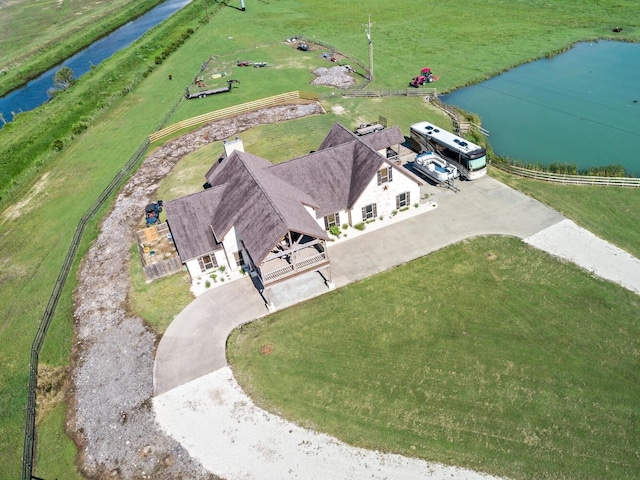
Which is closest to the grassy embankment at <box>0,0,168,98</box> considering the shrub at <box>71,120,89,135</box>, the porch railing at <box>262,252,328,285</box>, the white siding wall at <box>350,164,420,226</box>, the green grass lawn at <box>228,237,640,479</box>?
the shrub at <box>71,120,89,135</box>

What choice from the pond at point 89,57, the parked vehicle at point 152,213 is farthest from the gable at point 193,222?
the pond at point 89,57

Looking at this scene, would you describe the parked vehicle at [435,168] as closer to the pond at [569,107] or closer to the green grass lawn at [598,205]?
the green grass lawn at [598,205]

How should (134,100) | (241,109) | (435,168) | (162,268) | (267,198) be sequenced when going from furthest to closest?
1. (134,100)
2. (241,109)
3. (435,168)
4. (162,268)
5. (267,198)

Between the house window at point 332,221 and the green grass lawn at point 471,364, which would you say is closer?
the green grass lawn at point 471,364

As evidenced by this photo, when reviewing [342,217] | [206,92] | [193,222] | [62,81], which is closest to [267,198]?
[193,222]

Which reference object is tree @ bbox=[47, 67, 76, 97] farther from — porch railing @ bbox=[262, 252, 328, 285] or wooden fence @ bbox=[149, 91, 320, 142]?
porch railing @ bbox=[262, 252, 328, 285]

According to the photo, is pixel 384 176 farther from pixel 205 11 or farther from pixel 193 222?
pixel 205 11
